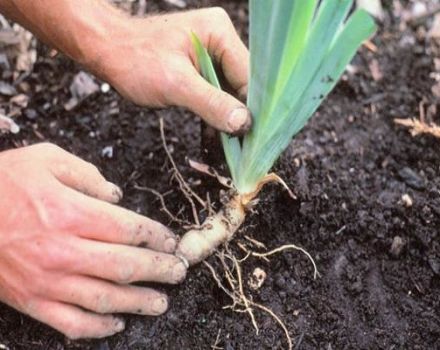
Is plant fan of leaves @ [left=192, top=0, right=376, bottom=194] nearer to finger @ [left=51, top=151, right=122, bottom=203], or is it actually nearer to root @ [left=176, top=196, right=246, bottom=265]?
root @ [left=176, top=196, right=246, bottom=265]

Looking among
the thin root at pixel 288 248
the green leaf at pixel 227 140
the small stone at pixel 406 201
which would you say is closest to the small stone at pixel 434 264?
the small stone at pixel 406 201

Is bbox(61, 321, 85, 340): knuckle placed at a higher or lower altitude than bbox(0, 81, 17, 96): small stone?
higher

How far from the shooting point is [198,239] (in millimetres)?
1384

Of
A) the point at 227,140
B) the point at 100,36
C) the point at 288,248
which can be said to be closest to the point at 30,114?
the point at 100,36

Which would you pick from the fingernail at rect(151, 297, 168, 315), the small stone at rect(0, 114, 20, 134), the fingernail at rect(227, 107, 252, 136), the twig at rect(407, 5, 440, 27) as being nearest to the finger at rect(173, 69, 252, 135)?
the fingernail at rect(227, 107, 252, 136)

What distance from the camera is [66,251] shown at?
47.3 inches

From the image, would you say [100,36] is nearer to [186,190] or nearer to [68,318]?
[186,190]

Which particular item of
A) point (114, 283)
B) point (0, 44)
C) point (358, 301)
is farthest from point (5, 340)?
point (0, 44)

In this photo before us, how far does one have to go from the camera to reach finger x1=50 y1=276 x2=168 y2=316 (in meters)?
1.22

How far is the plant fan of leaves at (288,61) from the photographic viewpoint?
112cm

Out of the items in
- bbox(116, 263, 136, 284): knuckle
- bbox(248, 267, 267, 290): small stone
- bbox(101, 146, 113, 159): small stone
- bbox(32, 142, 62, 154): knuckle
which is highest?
bbox(32, 142, 62, 154): knuckle

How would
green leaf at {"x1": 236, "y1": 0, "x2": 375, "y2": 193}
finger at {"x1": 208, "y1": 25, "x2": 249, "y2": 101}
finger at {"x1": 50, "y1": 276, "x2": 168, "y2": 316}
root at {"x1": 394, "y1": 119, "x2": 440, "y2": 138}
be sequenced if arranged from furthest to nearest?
root at {"x1": 394, "y1": 119, "x2": 440, "y2": 138} < finger at {"x1": 208, "y1": 25, "x2": 249, "y2": 101} < finger at {"x1": 50, "y1": 276, "x2": 168, "y2": 316} < green leaf at {"x1": 236, "y1": 0, "x2": 375, "y2": 193}

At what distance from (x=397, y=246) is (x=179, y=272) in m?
0.51

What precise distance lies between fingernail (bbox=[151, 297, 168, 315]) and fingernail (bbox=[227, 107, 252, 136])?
1.14ft
